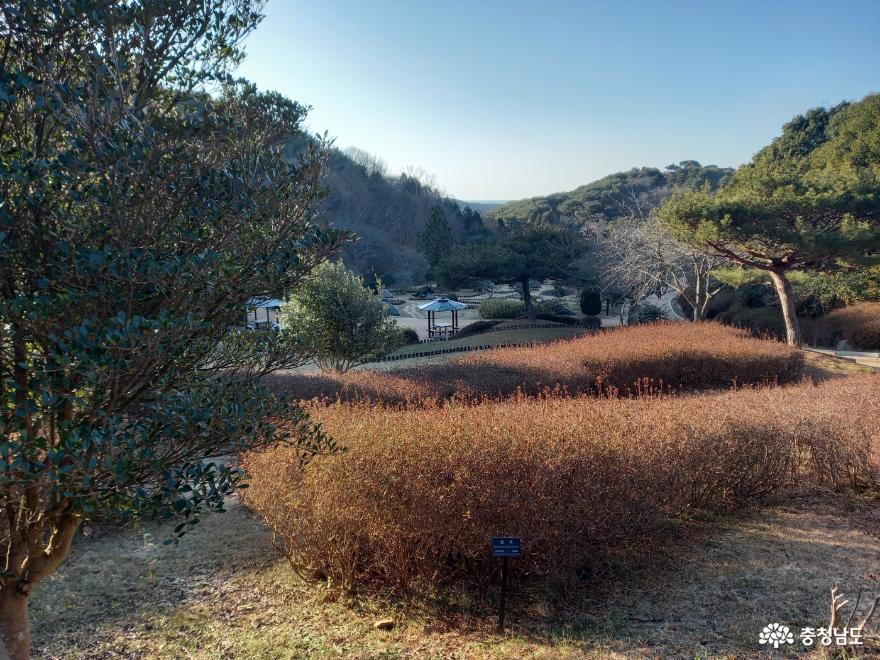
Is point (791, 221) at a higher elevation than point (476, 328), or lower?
higher

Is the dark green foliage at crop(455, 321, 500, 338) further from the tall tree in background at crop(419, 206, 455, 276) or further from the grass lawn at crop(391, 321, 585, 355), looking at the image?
the tall tree in background at crop(419, 206, 455, 276)

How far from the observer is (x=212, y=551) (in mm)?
5227

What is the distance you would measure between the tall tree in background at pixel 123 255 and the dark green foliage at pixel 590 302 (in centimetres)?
2603

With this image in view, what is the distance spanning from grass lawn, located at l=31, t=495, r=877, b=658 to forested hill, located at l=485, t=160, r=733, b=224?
55.3m

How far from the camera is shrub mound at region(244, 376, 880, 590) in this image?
383cm

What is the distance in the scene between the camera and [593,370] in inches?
415

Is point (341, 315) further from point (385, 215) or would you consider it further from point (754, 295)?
point (385, 215)

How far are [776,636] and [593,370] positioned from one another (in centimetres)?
743

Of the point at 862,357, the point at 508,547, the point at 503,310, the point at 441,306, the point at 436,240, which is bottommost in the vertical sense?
the point at 862,357

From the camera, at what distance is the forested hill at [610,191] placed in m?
60.4

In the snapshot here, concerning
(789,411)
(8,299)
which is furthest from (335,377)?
(8,299)

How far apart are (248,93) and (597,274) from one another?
22.8m

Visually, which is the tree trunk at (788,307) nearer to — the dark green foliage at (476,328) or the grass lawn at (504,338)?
the grass lawn at (504,338)

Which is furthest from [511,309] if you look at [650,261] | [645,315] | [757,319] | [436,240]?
[436,240]
